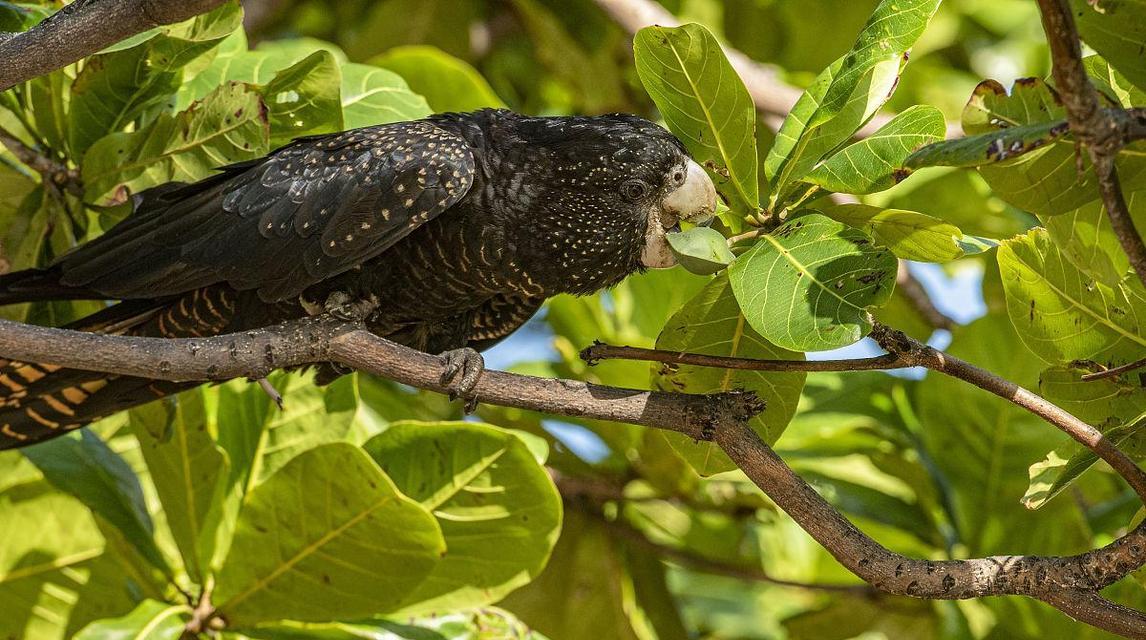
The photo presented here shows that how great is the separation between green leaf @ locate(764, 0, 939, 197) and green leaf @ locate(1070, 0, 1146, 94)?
0.37 meters

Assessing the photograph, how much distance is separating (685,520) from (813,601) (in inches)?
40.4

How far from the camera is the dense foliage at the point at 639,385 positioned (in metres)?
1.88

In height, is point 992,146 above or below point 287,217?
above

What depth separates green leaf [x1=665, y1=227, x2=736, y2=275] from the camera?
183 centimetres

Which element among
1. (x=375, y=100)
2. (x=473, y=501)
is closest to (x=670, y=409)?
(x=473, y=501)

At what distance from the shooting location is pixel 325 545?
2.58m

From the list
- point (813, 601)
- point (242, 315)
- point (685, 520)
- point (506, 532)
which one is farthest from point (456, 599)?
point (813, 601)

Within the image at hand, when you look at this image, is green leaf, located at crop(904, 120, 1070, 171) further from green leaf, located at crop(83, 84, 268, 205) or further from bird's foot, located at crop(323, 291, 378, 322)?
green leaf, located at crop(83, 84, 268, 205)

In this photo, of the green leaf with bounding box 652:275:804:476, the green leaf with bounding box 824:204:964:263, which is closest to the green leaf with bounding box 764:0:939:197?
the green leaf with bounding box 824:204:964:263

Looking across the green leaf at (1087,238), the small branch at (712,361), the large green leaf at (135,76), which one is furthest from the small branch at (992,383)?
the large green leaf at (135,76)

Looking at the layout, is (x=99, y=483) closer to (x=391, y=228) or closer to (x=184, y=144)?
(x=184, y=144)

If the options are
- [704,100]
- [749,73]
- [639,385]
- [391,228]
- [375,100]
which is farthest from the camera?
[749,73]

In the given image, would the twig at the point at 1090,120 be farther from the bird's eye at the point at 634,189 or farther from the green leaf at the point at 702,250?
the bird's eye at the point at 634,189

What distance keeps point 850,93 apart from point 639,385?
4.93 feet
